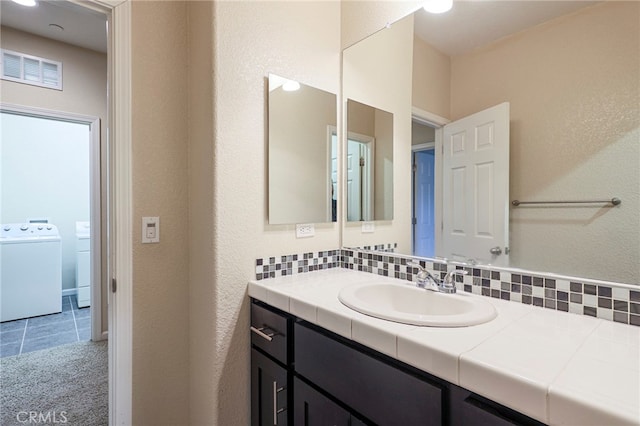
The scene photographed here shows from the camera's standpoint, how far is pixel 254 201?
1.40 metres

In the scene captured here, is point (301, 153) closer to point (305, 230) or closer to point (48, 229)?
point (305, 230)

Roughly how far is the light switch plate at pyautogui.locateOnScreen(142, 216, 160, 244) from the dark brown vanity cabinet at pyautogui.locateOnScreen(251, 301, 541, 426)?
0.53 m

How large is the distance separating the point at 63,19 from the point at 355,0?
2.26m

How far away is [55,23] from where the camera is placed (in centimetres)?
247

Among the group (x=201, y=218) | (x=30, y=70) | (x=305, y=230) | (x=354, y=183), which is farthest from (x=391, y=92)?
(x=30, y=70)

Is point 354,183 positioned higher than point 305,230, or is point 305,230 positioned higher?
point 354,183

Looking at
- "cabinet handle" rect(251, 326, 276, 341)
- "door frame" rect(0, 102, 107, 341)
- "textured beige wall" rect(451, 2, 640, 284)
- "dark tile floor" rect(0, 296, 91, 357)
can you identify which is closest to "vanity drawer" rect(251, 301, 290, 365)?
"cabinet handle" rect(251, 326, 276, 341)

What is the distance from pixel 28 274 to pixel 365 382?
401 centimetres

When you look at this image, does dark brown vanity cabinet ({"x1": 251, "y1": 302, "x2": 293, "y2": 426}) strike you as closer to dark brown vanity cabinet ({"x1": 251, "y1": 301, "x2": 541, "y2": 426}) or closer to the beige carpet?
dark brown vanity cabinet ({"x1": 251, "y1": 301, "x2": 541, "y2": 426})

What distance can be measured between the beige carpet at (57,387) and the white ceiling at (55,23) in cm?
245

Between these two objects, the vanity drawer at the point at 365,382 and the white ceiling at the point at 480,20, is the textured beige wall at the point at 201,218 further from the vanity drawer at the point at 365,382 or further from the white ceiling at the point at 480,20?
the white ceiling at the point at 480,20

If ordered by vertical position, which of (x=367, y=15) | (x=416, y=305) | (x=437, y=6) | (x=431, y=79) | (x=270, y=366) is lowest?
(x=270, y=366)

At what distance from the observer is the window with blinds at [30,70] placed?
2.49 metres

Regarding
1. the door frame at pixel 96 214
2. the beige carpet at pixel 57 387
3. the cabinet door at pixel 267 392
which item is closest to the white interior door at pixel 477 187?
the cabinet door at pixel 267 392
